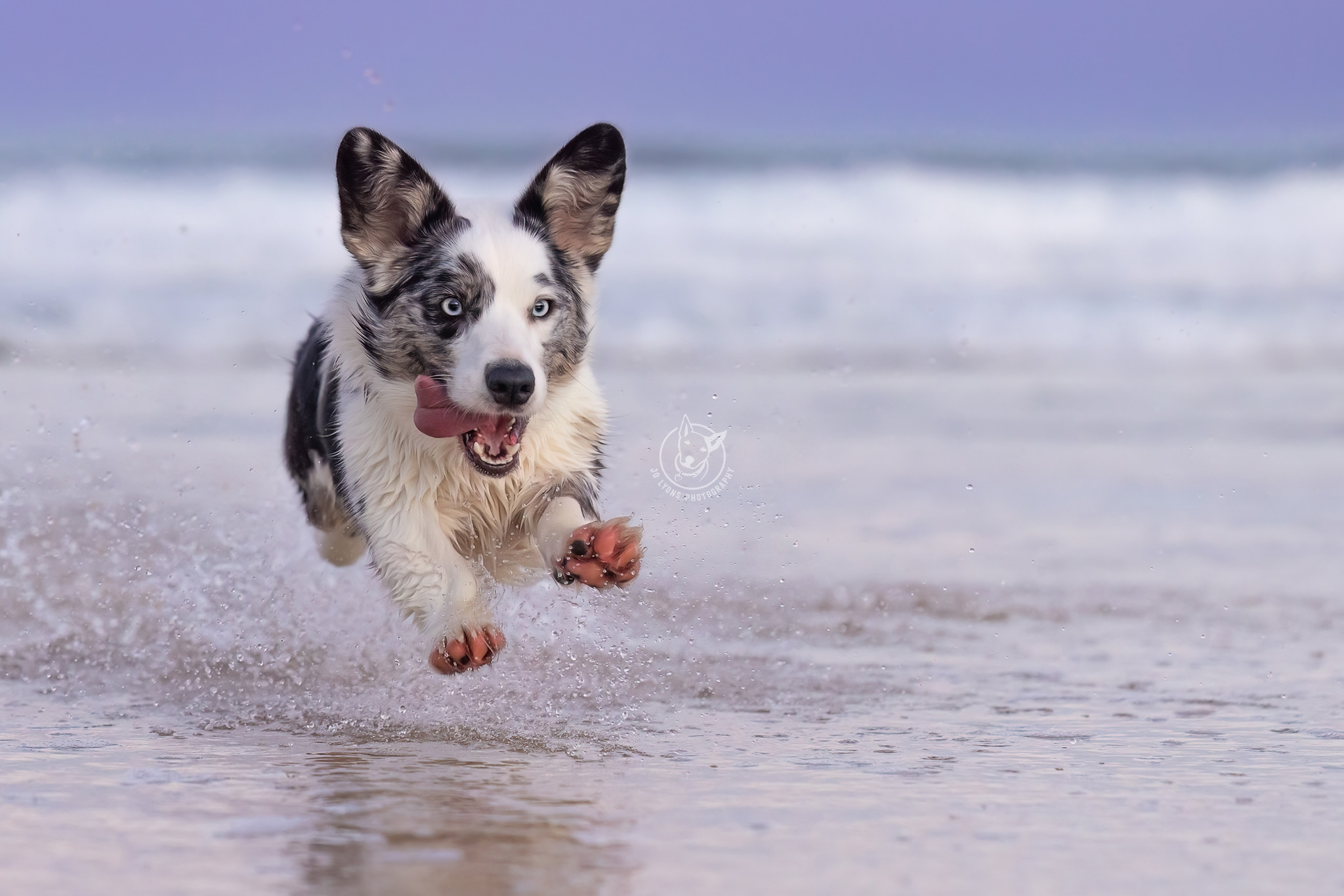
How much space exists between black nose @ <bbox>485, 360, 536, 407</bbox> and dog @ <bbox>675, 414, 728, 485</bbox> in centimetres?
249

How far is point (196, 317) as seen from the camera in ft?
46.0

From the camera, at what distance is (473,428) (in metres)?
4.13

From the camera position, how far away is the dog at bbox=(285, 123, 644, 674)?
4062mm

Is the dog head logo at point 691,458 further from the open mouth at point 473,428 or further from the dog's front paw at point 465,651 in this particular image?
the dog's front paw at point 465,651

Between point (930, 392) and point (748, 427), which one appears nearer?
point (748, 427)

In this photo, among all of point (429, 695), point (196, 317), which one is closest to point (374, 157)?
point (429, 695)

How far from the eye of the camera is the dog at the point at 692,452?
6.43m

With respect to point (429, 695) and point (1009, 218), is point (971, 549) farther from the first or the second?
point (1009, 218)

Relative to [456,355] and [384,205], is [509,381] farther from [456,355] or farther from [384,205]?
[384,205]

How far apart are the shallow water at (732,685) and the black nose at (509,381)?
83 centimetres

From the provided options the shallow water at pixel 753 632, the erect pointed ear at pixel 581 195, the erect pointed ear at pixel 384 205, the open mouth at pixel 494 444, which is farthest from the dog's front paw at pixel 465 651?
the erect pointed ear at pixel 581 195

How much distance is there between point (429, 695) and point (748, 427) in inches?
226

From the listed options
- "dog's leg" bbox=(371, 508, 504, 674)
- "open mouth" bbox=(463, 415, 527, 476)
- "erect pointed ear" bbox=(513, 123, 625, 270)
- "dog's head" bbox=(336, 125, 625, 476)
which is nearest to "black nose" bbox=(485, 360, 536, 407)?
"dog's head" bbox=(336, 125, 625, 476)

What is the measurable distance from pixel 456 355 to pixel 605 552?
0.65 m
